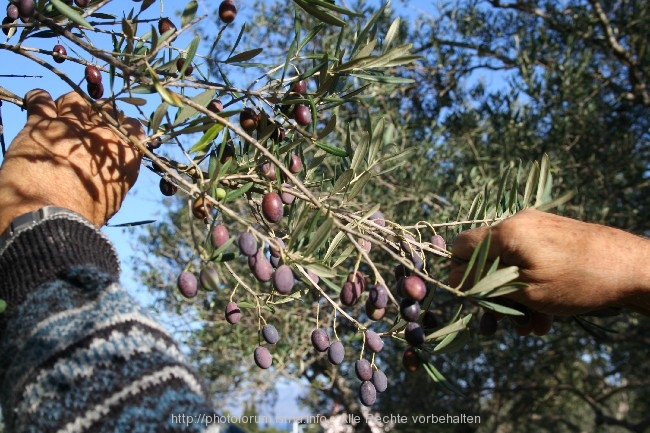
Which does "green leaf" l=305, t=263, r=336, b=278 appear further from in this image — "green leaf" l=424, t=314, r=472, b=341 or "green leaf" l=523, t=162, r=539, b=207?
"green leaf" l=523, t=162, r=539, b=207

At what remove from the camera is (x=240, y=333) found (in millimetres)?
5094

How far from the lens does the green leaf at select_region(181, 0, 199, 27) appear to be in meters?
1.18

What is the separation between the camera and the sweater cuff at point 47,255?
951 millimetres

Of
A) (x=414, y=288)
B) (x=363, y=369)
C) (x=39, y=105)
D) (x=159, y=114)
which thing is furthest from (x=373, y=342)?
(x=39, y=105)

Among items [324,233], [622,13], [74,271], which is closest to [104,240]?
[74,271]

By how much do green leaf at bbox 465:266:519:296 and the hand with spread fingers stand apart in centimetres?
10

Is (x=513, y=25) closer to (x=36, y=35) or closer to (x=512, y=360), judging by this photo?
(x=512, y=360)

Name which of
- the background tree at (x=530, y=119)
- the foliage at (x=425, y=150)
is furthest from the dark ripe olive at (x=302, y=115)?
the background tree at (x=530, y=119)

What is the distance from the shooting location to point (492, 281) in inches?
40.1

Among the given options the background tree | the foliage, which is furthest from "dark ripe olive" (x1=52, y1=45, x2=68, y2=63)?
the background tree

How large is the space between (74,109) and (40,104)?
7cm

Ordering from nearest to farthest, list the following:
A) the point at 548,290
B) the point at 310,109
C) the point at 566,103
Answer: the point at 548,290, the point at 310,109, the point at 566,103

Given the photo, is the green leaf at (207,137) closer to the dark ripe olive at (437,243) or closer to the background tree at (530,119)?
the dark ripe olive at (437,243)

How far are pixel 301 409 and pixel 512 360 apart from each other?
4944 millimetres
